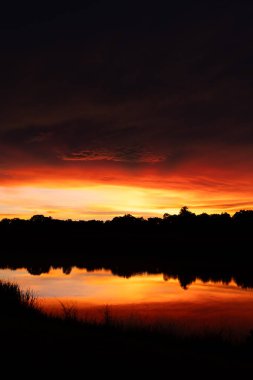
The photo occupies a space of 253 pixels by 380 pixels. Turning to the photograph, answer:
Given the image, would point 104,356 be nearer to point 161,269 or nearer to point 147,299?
point 147,299

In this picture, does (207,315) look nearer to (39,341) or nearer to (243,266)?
(39,341)

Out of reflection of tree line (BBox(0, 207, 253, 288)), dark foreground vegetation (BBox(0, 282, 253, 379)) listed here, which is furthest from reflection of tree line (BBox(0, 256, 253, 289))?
dark foreground vegetation (BBox(0, 282, 253, 379))

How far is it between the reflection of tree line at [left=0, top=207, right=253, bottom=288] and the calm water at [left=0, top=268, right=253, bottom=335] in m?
2.79

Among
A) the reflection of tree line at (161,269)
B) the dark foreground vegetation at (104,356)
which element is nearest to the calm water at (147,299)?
the reflection of tree line at (161,269)

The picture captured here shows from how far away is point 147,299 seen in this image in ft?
85.9

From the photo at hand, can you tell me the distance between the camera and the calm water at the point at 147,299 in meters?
19.5

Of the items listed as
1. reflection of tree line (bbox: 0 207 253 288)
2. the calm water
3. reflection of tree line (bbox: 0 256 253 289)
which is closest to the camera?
the calm water

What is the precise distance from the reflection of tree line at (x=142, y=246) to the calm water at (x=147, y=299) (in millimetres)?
2791

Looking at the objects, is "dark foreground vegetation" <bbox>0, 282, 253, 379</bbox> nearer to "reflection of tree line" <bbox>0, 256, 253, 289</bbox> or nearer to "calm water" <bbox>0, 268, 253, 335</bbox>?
"calm water" <bbox>0, 268, 253, 335</bbox>

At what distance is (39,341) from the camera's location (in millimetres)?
9734

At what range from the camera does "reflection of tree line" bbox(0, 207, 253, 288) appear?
43.8 metres

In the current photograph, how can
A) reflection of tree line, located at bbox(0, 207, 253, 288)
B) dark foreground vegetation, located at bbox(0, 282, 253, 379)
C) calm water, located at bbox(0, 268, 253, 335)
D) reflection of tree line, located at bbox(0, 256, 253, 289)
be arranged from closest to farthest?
dark foreground vegetation, located at bbox(0, 282, 253, 379)
calm water, located at bbox(0, 268, 253, 335)
reflection of tree line, located at bbox(0, 256, 253, 289)
reflection of tree line, located at bbox(0, 207, 253, 288)

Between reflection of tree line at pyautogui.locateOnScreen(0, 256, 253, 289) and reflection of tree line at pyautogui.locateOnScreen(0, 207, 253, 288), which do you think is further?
reflection of tree line at pyautogui.locateOnScreen(0, 207, 253, 288)

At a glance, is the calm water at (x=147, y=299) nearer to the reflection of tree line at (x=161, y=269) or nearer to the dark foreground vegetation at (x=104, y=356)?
the reflection of tree line at (x=161, y=269)
